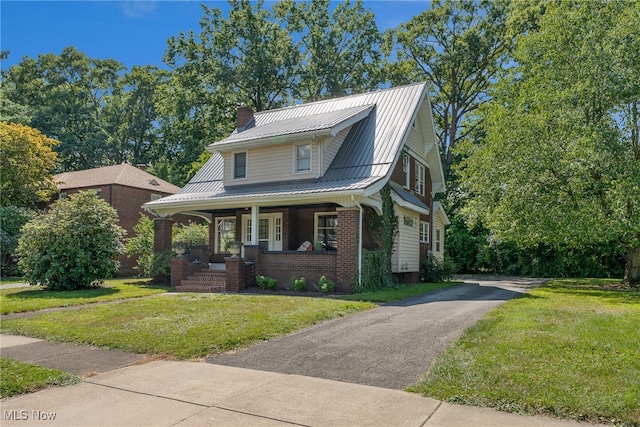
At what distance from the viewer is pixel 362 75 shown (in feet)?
126

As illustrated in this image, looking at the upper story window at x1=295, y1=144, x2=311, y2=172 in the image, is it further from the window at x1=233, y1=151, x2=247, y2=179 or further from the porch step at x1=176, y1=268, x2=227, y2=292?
the porch step at x1=176, y1=268, x2=227, y2=292

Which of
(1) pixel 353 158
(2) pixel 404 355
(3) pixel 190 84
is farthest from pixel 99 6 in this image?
(3) pixel 190 84

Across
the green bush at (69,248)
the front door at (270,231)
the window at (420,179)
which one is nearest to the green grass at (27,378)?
the green bush at (69,248)

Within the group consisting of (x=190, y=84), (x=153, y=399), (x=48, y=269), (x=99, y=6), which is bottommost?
(x=153, y=399)

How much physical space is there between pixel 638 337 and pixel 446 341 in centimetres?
287

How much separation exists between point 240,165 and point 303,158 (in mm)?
3007

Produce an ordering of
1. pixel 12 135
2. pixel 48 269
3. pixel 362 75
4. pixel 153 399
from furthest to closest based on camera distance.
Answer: pixel 362 75
pixel 12 135
pixel 48 269
pixel 153 399

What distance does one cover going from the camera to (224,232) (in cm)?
2039

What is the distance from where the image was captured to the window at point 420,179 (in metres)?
20.7

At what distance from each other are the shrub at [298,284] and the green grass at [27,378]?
8826 mm

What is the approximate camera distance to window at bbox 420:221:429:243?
2079cm

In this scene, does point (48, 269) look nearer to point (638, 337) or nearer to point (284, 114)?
point (284, 114)

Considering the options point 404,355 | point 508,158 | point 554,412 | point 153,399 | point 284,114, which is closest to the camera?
point 554,412

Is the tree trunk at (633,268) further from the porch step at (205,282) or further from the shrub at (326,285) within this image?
the porch step at (205,282)
